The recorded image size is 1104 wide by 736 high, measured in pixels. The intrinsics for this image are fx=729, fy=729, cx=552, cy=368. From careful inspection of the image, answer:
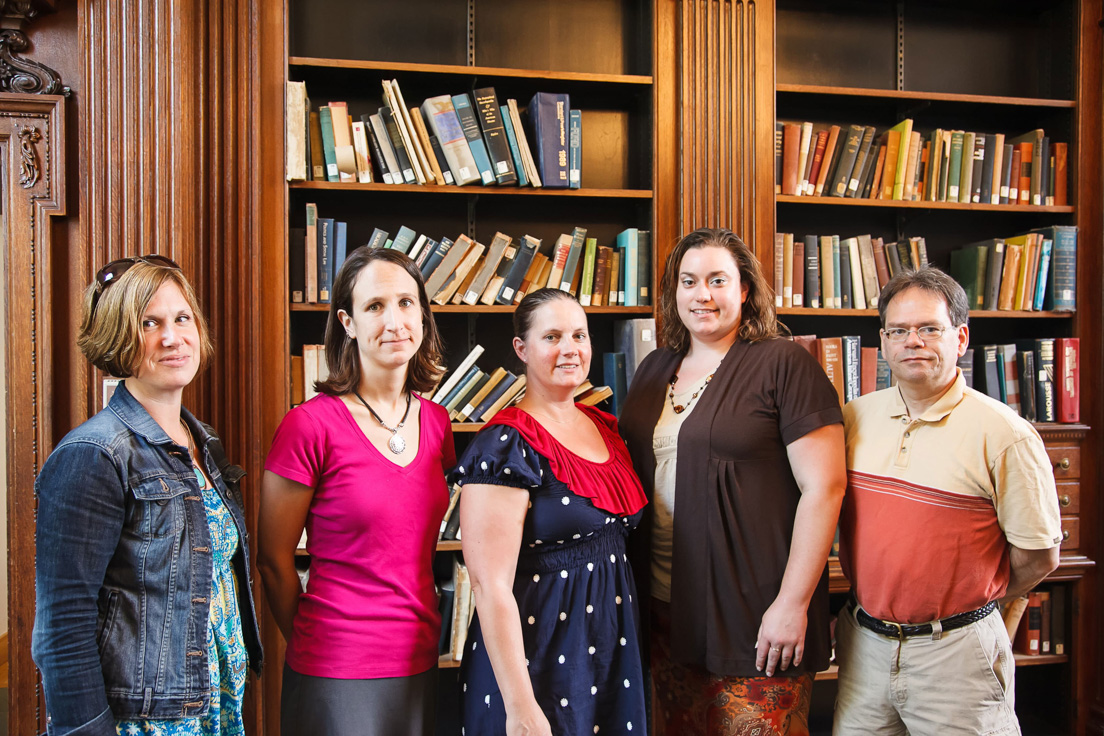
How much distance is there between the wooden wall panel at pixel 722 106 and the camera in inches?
97.6

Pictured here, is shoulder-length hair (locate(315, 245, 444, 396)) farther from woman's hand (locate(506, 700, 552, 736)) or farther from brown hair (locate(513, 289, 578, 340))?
woman's hand (locate(506, 700, 552, 736))

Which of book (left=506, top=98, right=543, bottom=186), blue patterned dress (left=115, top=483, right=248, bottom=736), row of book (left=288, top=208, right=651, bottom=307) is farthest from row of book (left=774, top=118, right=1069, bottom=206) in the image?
blue patterned dress (left=115, top=483, right=248, bottom=736)

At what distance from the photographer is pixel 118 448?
3.80 ft

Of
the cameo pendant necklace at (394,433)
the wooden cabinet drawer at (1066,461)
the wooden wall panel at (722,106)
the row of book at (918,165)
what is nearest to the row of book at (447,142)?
the wooden wall panel at (722,106)

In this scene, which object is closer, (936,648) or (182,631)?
(182,631)

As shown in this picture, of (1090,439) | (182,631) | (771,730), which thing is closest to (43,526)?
(182,631)

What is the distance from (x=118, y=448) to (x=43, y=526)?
15 cm

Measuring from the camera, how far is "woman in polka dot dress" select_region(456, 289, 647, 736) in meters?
1.32

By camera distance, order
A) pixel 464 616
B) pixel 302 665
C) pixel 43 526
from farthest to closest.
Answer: pixel 464 616
pixel 302 665
pixel 43 526

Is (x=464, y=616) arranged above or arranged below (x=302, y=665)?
below

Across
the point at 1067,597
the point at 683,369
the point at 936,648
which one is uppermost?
the point at 683,369

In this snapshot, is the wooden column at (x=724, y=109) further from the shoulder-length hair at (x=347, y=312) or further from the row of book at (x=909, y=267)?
the shoulder-length hair at (x=347, y=312)

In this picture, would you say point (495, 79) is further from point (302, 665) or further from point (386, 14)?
point (302, 665)

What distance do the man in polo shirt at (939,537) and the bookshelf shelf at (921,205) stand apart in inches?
42.4
